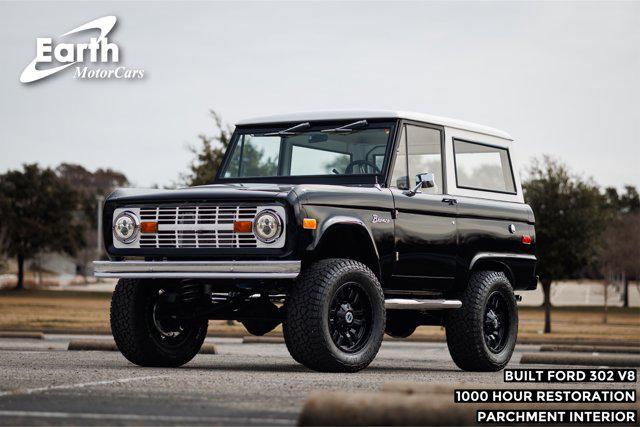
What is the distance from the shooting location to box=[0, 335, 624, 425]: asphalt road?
6.86 metres

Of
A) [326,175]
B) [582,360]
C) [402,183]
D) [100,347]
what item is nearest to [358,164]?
[326,175]

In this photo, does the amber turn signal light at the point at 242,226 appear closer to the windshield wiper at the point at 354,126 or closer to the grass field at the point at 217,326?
the windshield wiper at the point at 354,126

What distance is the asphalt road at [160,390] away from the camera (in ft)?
22.5

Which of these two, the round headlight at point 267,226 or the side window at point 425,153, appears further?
the side window at point 425,153

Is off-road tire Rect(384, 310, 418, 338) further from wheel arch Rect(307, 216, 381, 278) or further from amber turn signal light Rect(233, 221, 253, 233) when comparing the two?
amber turn signal light Rect(233, 221, 253, 233)

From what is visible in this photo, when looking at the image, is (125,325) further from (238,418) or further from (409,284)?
(238,418)

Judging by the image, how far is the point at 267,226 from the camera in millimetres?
10508

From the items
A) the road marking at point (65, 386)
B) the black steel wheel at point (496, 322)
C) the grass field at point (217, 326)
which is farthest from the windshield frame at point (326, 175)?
the grass field at point (217, 326)

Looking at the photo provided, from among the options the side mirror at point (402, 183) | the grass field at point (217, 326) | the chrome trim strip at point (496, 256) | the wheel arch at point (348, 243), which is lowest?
the grass field at point (217, 326)

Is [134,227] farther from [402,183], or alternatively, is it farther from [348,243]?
[402,183]

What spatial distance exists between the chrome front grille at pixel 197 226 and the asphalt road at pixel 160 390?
3.81 ft

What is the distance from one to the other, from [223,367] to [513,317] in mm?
3561

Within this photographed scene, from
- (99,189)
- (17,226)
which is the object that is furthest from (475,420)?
(99,189)

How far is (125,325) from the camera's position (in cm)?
1162
